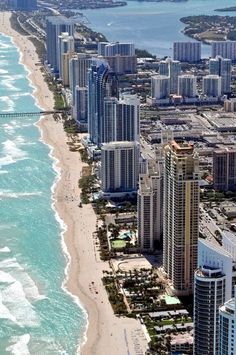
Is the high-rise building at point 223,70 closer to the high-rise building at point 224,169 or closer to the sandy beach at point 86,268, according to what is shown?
the sandy beach at point 86,268

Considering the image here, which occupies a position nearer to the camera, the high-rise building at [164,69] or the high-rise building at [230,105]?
the high-rise building at [230,105]

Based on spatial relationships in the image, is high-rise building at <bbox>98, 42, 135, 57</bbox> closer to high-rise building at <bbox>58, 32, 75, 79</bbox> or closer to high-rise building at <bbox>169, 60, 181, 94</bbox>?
high-rise building at <bbox>58, 32, 75, 79</bbox>

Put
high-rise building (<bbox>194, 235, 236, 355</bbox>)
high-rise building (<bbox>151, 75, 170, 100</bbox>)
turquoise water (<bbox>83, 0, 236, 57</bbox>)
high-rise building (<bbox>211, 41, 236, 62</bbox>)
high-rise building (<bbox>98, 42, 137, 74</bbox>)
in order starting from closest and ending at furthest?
high-rise building (<bbox>194, 235, 236, 355</bbox>)
high-rise building (<bbox>151, 75, 170, 100</bbox>)
high-rise building (<bbox>98, 42, 137, 74</bbox>)
high-rise building (<bbox>211, 41, 236, 62</bbox>)
turquoise water (<bbox>83, 0, 236, 57</bbox>)

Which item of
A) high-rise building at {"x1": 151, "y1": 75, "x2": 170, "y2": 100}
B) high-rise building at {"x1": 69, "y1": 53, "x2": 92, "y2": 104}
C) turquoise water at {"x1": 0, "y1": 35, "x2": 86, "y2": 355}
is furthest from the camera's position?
high-rise building at {"x1": 151, "y1": 75, "x2": 170, "y2": 100}

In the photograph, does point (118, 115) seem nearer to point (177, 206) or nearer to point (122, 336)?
point (177, 206)

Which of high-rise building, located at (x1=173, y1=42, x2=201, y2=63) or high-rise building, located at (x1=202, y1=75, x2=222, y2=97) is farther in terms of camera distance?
high-rise building, located at (x1=173, y1=42, x2=201, y2=63)

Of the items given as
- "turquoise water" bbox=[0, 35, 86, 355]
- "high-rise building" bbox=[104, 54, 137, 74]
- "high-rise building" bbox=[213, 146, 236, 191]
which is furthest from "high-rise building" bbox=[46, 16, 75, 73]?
"high-rise building" bbox=[213, 146, 236, 191]

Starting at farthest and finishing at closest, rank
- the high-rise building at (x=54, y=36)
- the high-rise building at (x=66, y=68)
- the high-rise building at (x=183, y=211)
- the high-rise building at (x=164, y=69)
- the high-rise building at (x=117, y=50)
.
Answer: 1. the high-rise building at (x=54, y=36)
2. the high-rise building at (x=117, y=50)
3. the high-rise building at (x=66, y=68)
4. the high-rise building at (x=164, y=69)
5. the high-rise building at (x=183, y=211)

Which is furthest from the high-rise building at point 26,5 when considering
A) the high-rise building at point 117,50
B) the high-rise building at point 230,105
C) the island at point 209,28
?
the high-rise building at point 230,105

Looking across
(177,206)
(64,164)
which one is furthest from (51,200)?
(177,206)
